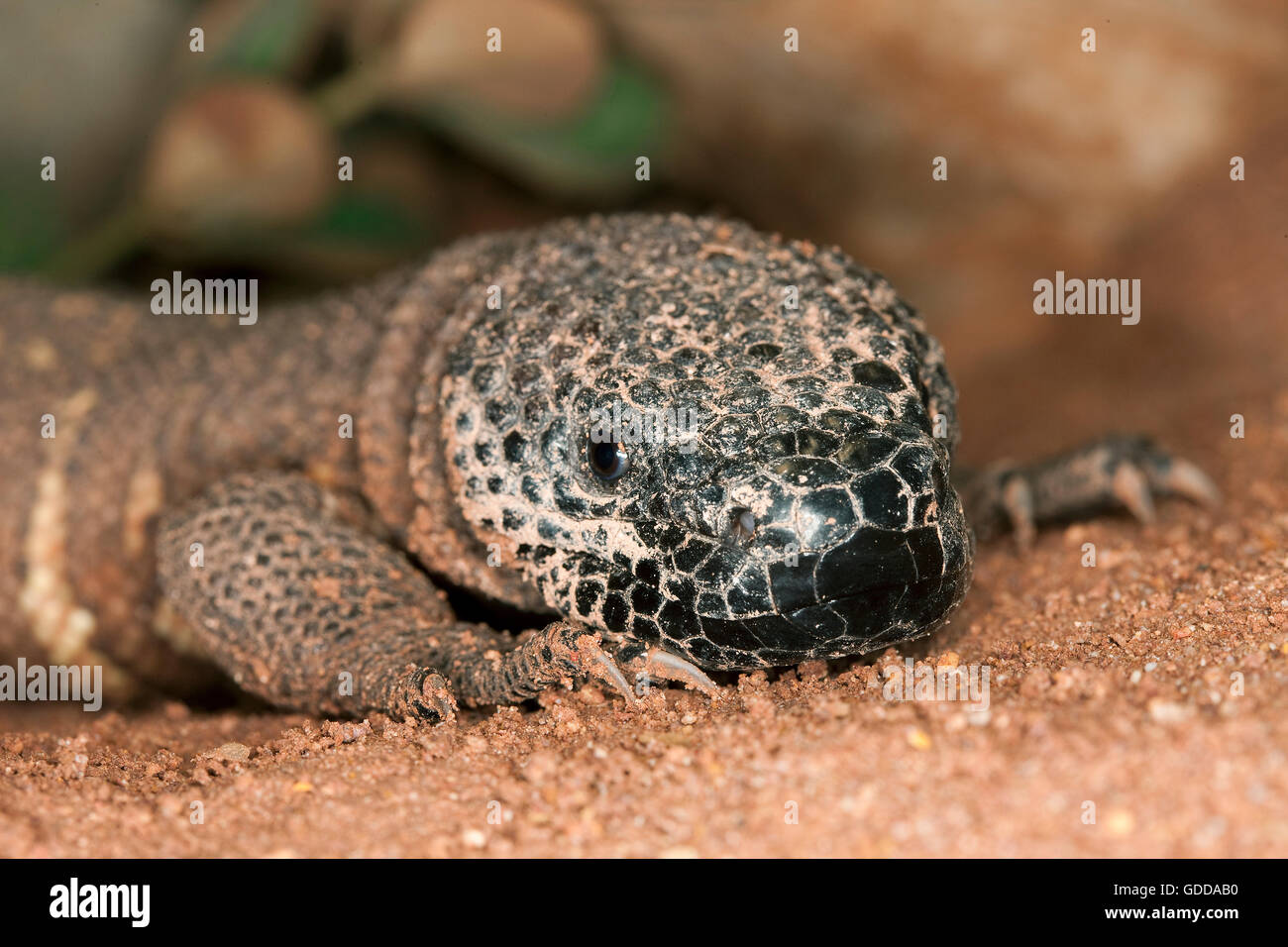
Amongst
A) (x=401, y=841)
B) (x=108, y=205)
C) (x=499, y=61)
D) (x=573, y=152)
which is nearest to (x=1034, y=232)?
(x=573, y=152)

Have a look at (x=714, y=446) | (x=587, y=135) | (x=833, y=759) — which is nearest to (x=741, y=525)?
(x=714, y=446)

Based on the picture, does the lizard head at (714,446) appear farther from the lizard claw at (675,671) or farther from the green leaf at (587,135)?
the green leaf at (587,135)

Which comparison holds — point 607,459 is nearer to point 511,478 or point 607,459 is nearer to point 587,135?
point 511,478

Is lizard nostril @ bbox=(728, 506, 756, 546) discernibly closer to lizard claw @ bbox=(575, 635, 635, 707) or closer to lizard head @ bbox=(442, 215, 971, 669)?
lizard head @ bbox=(442, 215, 971, 669)

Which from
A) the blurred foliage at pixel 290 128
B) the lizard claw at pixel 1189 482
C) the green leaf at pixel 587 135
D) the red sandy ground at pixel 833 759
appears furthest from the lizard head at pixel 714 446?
the green leaf at pixel 587 135

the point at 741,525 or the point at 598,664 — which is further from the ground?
the point at 741,525

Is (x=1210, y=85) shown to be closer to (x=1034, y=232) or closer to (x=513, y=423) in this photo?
(x=1034, y=232)

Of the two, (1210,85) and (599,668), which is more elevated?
(1210,85)
